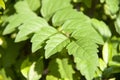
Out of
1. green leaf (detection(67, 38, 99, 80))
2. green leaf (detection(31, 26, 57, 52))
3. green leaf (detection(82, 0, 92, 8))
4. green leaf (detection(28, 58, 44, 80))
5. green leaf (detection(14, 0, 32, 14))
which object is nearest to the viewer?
green leaf (detection(67, 38, 99, 80))

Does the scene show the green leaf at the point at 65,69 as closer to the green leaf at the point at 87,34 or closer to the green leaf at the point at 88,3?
the green leaf at the point at 87,34

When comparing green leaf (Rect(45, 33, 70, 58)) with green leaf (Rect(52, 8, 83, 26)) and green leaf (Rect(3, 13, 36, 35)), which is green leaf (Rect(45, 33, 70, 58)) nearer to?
green leaf (Rect(52, 8, 83, 26))

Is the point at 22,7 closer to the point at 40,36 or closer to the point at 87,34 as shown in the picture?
the point at 40,36

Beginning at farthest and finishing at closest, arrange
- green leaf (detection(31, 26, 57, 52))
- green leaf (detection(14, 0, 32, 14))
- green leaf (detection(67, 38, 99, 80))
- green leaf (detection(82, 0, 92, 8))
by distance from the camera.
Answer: green leaf (detection(82, 0, 92, 8)) → green leaf (detection(14, 0, 32, 14)) → green leaf (detection(31, 26, 57, 52)) → green leaf (detection(67, 38, 99, 80))

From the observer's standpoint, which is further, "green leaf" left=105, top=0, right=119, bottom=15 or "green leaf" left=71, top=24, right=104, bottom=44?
"green leaf" left=105, top=0, right=119, bottom=15

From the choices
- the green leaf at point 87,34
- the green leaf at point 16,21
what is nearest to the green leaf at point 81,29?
the green leaf at point 87,34

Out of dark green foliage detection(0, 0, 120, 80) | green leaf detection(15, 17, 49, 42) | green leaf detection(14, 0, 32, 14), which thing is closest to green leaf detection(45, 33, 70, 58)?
dark green foliage detection(0, 0, 120, 80)

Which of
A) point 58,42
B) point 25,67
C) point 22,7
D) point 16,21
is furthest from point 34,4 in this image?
A: point 58,42
